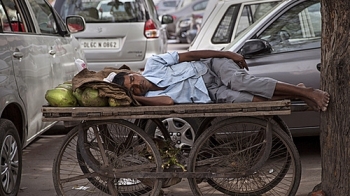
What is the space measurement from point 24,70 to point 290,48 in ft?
8.76

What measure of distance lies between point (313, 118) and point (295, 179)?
5.55 ft

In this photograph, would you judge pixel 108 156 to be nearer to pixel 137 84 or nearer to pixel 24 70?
pixel 137 84

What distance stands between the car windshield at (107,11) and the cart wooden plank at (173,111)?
622 centimetres

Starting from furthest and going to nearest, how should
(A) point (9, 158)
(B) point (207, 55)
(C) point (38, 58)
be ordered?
(C) point (38, 58), (A) point (9, 158), (B) point (207, 55)

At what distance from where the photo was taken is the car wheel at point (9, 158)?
5531mm

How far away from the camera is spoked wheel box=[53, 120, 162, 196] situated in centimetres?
530

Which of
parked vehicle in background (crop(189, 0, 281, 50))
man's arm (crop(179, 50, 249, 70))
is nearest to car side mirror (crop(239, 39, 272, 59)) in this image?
man's arm (crop(179, 50, 249, 70))

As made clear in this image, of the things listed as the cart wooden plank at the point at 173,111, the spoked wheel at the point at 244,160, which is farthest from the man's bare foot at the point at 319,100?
the spoked wheel at the point at 244,160

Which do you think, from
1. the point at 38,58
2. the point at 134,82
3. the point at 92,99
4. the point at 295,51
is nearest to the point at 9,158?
the point at 92,99

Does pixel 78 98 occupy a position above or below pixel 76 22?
above

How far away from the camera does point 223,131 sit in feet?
17.4

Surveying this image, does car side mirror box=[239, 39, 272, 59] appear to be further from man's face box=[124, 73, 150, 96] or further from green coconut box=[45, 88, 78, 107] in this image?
green coconut box=[45, 88, 78, 107]

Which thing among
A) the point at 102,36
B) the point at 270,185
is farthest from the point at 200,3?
the point at 270,185

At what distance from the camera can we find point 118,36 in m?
11.2
